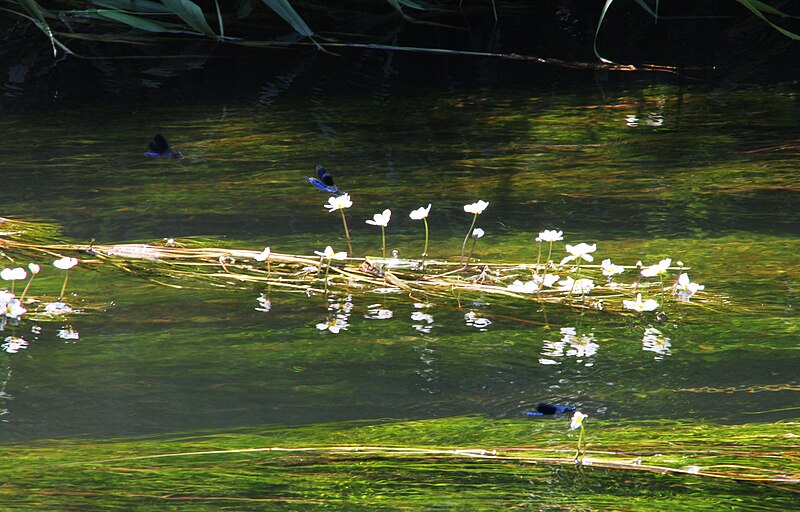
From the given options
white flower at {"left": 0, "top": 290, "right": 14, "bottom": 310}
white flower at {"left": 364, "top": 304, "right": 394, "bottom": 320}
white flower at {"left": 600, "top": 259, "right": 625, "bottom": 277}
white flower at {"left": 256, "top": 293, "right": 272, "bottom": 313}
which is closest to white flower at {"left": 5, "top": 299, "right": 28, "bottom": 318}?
white flower at {"left": 0, "top": 290, "right": 14, "bottom": 310}

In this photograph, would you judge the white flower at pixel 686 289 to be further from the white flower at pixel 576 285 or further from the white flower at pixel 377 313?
the white flower at pixel 377 313

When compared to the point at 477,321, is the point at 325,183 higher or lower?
higher

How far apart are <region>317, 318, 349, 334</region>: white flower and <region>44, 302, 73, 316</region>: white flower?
0.37 m

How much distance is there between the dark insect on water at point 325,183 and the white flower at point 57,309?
60 centimetres

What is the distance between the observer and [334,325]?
1317 mm

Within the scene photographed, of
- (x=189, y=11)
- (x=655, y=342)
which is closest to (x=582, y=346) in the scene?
(x=655, y=342)

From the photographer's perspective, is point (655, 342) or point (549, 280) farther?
point (549, 280)

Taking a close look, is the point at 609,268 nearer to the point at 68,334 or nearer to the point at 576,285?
the point at 576,285

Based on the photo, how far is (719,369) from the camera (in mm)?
1160

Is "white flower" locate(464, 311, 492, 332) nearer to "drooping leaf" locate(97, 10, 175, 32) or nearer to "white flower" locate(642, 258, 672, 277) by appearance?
"white flower" locate(642, 258, 672, 277)

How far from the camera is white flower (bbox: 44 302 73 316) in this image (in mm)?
1357

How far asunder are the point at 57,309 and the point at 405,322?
1.65ft

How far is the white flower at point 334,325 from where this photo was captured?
1.30m

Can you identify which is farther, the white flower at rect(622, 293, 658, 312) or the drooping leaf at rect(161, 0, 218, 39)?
the drooping leaf at rect(161, 0, 218, 39)
